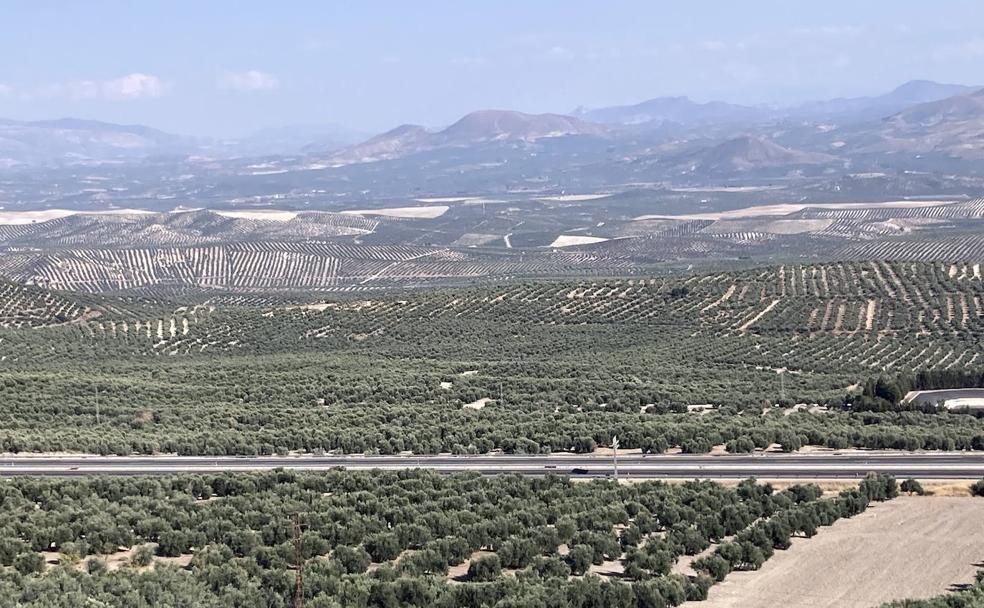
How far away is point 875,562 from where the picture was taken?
32094 mm

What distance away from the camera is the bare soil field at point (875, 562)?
29.6m

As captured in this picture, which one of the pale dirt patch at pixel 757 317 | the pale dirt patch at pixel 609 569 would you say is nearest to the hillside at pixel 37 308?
the pale dirt patch at pixel 757 317

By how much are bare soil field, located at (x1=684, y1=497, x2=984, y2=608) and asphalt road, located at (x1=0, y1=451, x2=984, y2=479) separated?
379 centimetres

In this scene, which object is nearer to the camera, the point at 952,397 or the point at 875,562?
the point at 875,562

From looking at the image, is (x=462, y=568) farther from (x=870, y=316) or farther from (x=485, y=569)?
(x=870, y=316)

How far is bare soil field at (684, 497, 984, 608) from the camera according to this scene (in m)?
29.6

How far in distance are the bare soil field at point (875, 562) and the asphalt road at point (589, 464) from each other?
12.4 feet

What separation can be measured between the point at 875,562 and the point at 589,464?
12278 mm

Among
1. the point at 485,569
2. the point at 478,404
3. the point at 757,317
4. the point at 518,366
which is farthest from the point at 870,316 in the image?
the point at 485,569

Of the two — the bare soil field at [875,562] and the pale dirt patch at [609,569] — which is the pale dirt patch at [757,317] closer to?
the bare soil field at [875,562]

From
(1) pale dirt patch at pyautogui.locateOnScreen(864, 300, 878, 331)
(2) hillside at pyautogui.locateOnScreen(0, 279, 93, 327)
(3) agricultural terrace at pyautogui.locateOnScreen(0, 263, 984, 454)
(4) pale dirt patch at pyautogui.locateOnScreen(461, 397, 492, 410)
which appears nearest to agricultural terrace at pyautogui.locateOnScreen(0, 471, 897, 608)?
(3) agricultural terrace at pyautogui.locateOnScreen(0, 263, 984, 454)

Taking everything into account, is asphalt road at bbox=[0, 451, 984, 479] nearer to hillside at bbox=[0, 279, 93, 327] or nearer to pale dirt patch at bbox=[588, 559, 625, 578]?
pale dirt patch at bbox=[588, 559, 625, 578]

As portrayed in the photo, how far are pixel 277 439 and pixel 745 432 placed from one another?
52.7 feet

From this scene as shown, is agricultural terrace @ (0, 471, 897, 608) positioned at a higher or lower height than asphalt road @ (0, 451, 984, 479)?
higher
